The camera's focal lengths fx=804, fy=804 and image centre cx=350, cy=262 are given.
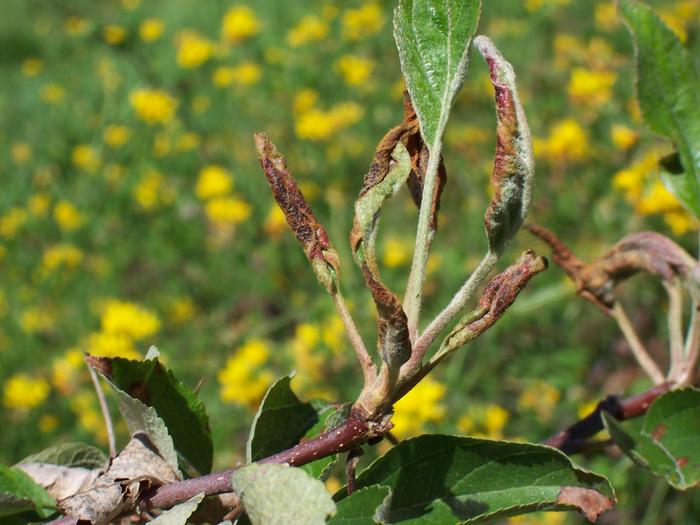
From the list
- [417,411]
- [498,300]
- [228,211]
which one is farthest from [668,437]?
[228,211]

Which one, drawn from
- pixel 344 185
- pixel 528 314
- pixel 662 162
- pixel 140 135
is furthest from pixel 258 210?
pixel 662 162

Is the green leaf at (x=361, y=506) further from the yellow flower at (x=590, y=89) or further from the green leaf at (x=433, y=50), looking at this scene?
the yellow flower at (x=590, y=89)

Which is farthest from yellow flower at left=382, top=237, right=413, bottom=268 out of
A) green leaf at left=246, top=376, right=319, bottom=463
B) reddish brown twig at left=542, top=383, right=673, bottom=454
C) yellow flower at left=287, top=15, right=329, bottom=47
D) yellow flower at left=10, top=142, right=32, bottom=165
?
yellow flower at left=10, top=142, right=32, bottom=165

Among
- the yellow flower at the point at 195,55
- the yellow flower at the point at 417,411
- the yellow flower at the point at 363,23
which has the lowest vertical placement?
the yellow flower at the point at 417,411

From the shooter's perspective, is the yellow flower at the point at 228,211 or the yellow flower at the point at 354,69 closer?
the yellow flower at the point at 228,211

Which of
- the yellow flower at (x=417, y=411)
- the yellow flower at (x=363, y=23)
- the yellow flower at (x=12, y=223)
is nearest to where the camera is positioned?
the yellow flower at (x=417, y=411)

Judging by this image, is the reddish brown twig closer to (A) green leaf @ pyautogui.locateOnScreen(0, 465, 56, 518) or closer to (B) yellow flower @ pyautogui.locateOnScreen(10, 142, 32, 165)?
(A) green leaf @ pyautogui.locateOnScreen(0, 465, 56, 518)

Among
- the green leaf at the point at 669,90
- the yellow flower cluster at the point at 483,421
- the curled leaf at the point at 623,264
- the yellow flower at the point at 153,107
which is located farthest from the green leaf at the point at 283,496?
the yellow flower at the point at 153,107

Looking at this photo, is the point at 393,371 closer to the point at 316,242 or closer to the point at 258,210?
the point at 316,242
